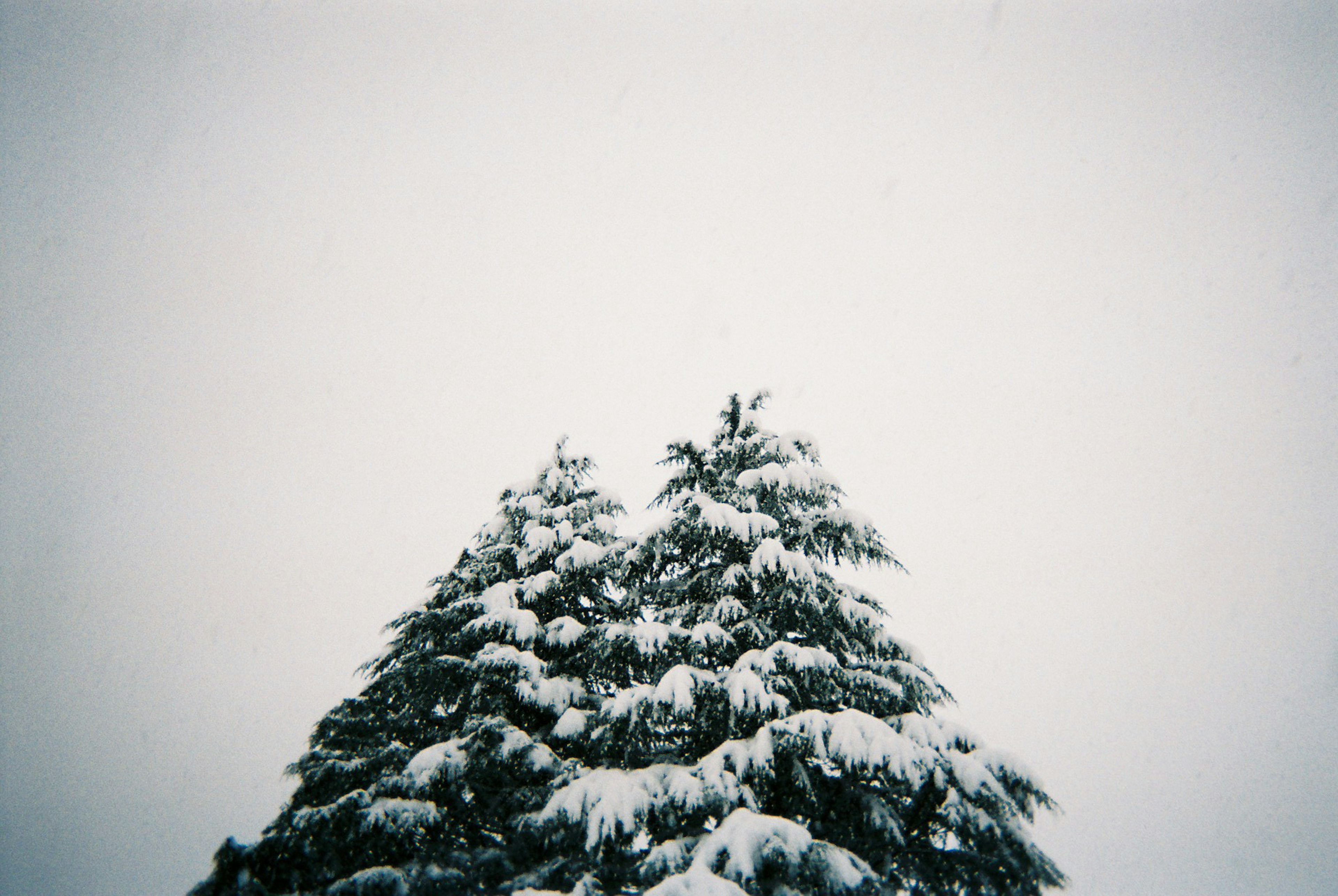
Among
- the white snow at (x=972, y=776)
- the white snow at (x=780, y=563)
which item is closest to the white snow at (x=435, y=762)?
the white snow at (x=780, y=563)

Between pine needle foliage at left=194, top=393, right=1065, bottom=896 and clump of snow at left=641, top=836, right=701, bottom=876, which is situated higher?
pine needle foliage at left=194, top=393, right=1065, bottom=896

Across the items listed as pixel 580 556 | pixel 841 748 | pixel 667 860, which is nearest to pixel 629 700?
pixel 667 860

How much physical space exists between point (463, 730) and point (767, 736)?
483cm

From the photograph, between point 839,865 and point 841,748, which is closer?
point 839,865

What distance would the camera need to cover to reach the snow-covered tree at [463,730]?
7.57 metres

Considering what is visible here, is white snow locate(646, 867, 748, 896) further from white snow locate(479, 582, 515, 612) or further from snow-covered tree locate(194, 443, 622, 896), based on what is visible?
white snow locate(479, 582, 515, 612)

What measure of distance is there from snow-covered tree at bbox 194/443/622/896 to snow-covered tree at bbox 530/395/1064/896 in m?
0.65

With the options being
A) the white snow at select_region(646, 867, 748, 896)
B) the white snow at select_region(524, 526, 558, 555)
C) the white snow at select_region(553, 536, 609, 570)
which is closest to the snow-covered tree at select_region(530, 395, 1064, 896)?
the white snow at select_region(646, 867, 748, 896)

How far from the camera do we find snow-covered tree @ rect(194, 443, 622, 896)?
7574mm

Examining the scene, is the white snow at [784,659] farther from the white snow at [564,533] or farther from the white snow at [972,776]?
→ the white snow at [564,533]

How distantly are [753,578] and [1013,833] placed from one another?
13.7ft

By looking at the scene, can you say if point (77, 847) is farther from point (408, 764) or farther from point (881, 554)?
point (881, 554)

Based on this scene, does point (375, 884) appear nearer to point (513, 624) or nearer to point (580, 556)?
point (513, 624)

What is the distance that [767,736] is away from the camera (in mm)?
6938
